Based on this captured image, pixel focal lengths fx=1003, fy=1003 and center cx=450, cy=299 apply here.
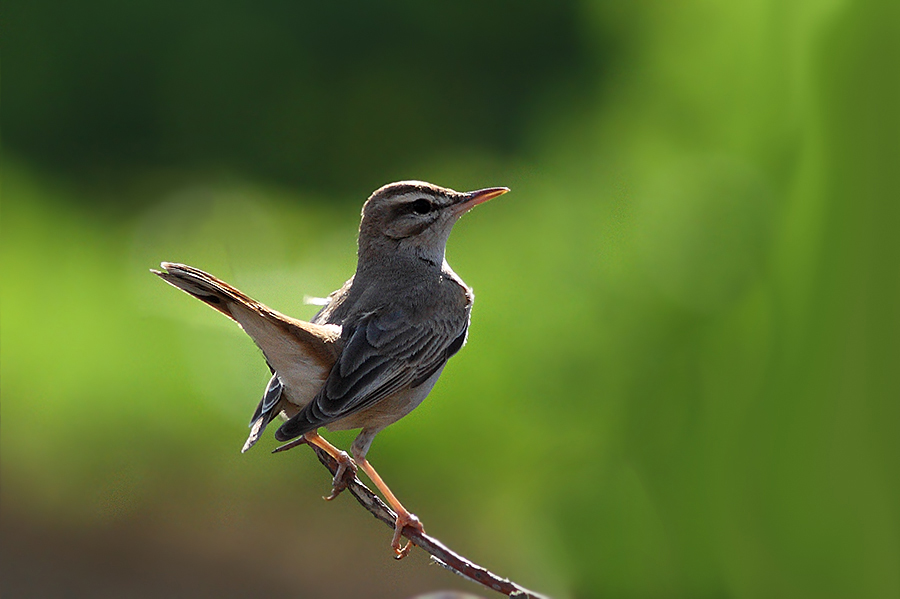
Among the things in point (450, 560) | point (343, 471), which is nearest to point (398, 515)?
point (343, 471)

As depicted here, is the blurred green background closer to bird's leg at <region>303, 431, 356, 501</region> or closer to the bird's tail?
bird's leg at <region>303, 431, 356, 501</region>

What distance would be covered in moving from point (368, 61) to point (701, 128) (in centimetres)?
119

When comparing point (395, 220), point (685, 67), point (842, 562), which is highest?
point (685, 67)

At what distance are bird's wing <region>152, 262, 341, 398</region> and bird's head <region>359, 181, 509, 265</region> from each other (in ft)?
0.34

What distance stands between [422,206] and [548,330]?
3.17ft

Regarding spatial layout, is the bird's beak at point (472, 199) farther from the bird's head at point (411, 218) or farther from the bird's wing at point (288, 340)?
the bird's wing at point (288, 340)

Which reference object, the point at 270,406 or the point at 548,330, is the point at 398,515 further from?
the point at 548,330

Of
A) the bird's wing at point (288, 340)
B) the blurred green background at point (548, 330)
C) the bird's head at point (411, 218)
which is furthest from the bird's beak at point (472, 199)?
the blurred green background at point (548, 330)

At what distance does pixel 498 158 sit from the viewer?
242 centimetres

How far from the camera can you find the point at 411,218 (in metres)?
0.80

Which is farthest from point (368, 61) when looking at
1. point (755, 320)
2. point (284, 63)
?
point (755, 320)

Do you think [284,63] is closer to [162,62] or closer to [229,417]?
[162,62]

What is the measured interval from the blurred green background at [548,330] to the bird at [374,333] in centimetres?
82

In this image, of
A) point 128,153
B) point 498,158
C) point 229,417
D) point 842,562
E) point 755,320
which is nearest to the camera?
point 842,562
